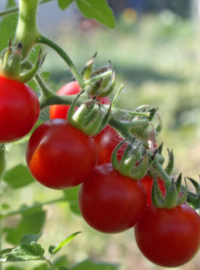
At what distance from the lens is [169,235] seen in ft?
2.32

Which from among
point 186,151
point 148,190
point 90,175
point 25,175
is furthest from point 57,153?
point 186,151

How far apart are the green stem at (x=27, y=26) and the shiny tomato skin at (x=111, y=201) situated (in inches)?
10.3

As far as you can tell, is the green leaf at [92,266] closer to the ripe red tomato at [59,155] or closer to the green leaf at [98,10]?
the ripe red tomato at [59,155]

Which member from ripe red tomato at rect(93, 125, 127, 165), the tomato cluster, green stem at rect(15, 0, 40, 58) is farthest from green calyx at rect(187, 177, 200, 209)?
green stem at rect(15, 0, 40, 58)

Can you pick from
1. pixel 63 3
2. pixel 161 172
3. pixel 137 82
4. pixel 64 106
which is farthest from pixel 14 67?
pixel 137 82

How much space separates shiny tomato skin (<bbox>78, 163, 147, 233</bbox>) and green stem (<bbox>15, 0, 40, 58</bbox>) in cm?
26

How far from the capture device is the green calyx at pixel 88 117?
673 mm

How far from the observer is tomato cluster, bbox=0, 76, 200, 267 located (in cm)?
63

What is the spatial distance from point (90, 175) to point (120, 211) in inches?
3.3

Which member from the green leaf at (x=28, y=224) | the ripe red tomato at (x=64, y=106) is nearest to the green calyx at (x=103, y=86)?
the ripe red tomato at (x=64, y=106)

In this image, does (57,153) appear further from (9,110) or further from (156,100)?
(156,100)

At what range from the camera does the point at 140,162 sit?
28.1 inches

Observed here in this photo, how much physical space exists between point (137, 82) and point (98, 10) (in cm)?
531

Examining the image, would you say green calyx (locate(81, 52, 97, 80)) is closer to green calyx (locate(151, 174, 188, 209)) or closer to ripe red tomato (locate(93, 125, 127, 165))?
ripe red tomato (locate(93, 125, 127, 165))
